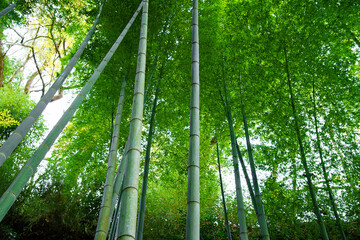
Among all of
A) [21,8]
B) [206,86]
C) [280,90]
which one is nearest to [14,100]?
[21,8]

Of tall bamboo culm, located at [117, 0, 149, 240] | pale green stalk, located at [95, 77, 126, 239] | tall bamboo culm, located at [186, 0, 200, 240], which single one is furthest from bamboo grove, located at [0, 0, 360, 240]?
tall bamboo culm, located at [117, 0, 149, 240]

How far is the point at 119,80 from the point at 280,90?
294 cm

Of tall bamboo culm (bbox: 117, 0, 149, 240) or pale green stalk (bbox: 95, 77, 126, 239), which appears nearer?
tall bamboo culm (bbox: 117, 0, 149, 240)

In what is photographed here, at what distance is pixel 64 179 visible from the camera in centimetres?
645

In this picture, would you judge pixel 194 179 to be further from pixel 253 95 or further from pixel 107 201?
pixel 253 95

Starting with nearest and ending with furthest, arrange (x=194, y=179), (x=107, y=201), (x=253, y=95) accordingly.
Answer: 1. (x=194, y=179)
2. (x=107, y=201)
3. (x=253, y=95)

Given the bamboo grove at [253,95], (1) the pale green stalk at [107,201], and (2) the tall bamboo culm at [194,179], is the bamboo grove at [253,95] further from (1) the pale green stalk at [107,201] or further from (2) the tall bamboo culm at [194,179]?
(2) the tall bamboo culm at [194,179]

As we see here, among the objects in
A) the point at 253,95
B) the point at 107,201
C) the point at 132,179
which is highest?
the point at 253,95

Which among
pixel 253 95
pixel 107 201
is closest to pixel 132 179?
pixel 107 201

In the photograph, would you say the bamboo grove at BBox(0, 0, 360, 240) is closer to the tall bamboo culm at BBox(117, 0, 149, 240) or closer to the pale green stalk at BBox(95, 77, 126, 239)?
the pale green stalk at BBox(95, 77, 126, 239)

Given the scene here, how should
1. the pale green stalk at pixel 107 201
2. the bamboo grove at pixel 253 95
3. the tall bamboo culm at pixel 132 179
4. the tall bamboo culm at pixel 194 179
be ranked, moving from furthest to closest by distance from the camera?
the bamboo grove at pixel 253 95, the pale green stalk at pixel 107 201, the tall bamboo culm at pixel 194 179, the tall bamboo culm at pixel 132 179

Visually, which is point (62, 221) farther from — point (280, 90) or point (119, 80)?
point (280, 90)

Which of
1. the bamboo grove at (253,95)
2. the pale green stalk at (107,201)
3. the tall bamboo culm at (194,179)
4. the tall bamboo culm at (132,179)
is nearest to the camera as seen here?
the tall bamboo culm at (132,179)

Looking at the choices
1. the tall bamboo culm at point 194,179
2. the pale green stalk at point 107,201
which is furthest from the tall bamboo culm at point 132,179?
the pale green stalk at point 107,201
